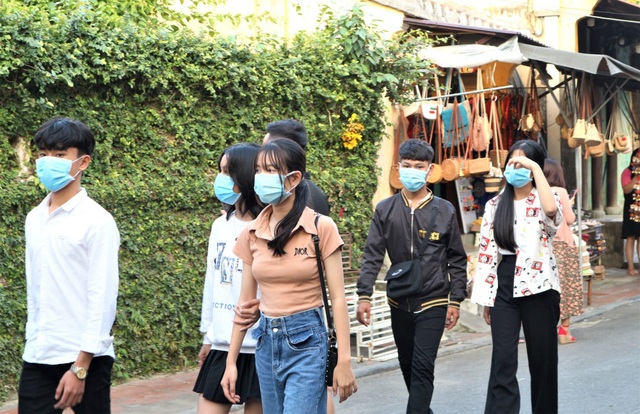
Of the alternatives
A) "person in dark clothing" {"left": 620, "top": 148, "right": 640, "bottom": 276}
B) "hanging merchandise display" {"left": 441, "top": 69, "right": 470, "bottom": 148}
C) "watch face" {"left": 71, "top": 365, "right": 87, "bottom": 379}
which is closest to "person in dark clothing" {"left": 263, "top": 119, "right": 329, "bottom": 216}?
"watch face" {"left": 71, "top": 365, "right": 87, "bottom": 379}

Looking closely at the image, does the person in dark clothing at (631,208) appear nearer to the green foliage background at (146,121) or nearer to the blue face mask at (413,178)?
the green foliage background at (146,121)

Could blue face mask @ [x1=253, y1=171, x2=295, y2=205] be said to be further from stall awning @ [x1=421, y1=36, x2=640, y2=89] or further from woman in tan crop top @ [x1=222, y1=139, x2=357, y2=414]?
stall awning @ [x1=421, y1=36, x2=640, y2=89]

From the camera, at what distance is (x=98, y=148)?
8.05 m

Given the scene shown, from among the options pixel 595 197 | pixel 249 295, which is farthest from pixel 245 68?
pixel 595 197

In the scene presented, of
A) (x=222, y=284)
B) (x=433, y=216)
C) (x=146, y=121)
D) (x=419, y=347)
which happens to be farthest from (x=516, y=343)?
(x=146, y=121)

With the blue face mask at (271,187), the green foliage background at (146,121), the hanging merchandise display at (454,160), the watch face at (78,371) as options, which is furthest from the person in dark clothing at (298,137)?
the hanging merchandise display at (454,160)

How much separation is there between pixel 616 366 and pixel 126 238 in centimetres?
438

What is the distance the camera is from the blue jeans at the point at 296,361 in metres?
4.23

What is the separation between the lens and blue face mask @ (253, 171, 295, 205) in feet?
14.2

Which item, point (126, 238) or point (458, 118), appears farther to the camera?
point (458, 118)

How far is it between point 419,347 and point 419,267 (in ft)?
1.60

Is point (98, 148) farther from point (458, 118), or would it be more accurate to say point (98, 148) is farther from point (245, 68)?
point (458, 118)

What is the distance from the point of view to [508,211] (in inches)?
241

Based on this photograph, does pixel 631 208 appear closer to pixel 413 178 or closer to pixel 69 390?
pixel 413 178
